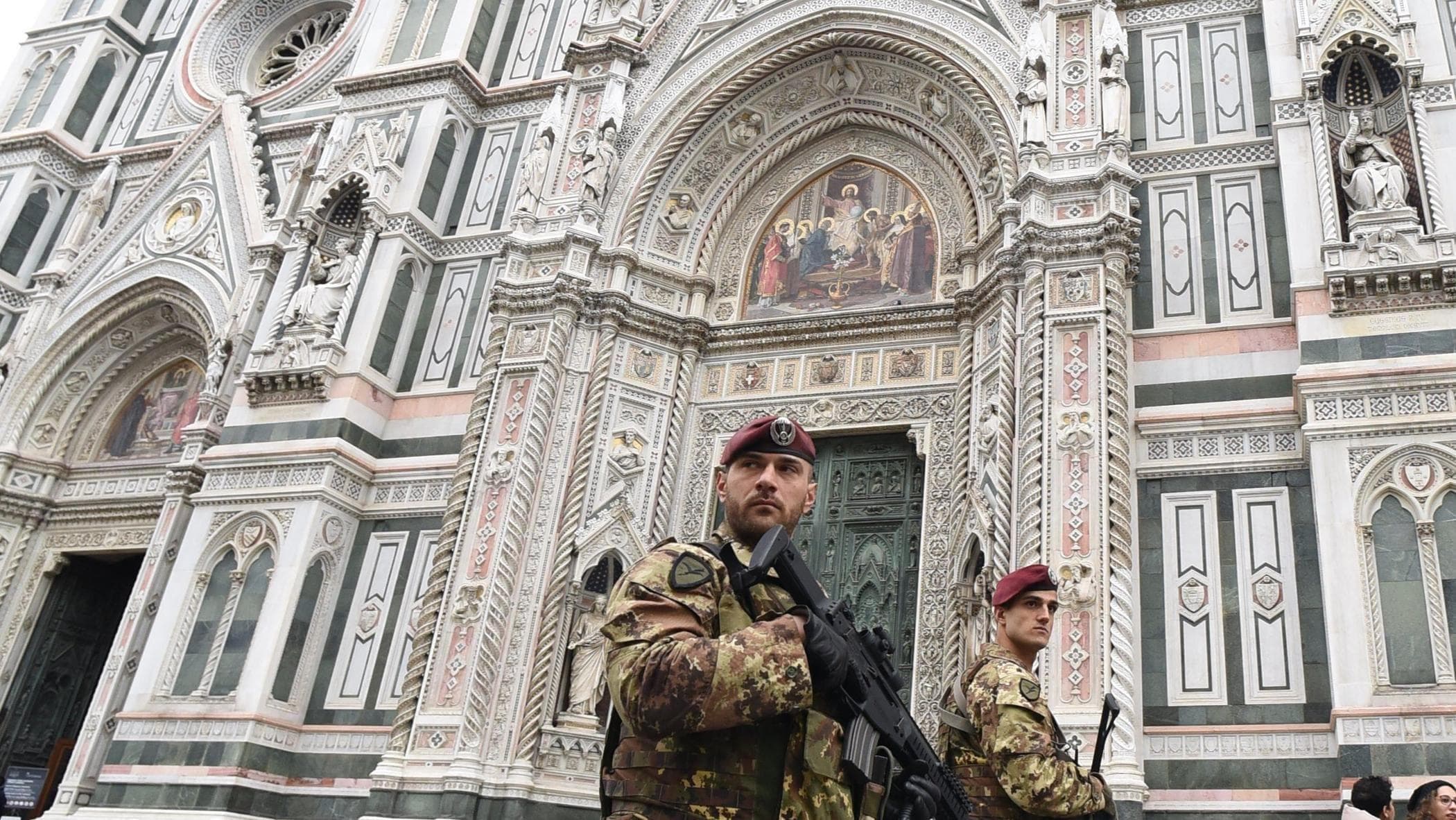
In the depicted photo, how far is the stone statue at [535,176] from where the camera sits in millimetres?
13961

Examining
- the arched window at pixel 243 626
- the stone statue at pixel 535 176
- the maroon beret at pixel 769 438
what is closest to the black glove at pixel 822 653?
the maroon beret at pixel 769 438

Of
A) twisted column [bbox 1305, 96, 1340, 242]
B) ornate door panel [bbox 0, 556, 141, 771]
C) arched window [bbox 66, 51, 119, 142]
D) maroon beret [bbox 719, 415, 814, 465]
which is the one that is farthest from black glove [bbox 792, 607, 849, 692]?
arched window [bbox 66, 51, 119, 142]

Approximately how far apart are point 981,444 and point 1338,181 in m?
3.99

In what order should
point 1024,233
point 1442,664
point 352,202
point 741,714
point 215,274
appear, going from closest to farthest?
point 741,714, point 1442,664, point 1024,233, point 352,202, point 215,274

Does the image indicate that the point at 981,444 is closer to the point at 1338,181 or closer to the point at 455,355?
the point at 1338,181

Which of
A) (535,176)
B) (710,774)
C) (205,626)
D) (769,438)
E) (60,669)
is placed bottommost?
(710,774)

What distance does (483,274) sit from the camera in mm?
14625

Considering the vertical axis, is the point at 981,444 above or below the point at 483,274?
below

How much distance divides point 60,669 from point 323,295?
23.1 feet

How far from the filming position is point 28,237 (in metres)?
18.5

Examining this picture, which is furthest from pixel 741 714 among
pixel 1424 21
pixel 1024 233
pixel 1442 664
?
pixel 1424 21

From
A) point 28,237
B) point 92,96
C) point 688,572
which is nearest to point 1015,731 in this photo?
point 688,572

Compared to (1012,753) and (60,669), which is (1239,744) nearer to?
(1012,753)

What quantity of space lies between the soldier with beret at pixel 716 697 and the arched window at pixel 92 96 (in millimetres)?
20376
